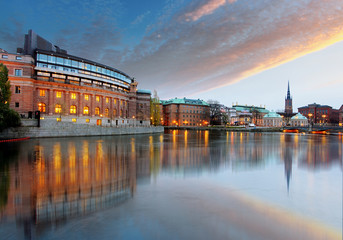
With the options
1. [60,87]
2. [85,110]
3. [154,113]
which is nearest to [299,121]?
[154,113]

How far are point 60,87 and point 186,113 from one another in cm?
11632

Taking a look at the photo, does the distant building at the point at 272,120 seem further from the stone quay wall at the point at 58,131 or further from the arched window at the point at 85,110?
the arched window at the point at 85,110

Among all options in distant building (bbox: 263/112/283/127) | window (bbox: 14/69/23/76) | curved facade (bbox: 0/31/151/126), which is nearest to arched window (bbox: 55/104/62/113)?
curved facade (bbox: 0/31/151/126)

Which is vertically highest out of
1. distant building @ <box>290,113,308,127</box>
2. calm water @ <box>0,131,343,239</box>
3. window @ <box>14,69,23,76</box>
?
window @ <box>14,69,23,76</box>

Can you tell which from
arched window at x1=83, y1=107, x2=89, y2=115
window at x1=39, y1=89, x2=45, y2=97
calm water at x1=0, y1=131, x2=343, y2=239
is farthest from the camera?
arched window at x1=83, y1=107, x2=89, y2=115

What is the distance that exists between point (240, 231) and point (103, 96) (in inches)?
2791

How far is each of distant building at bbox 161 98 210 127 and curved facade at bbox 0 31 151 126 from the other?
284 ft

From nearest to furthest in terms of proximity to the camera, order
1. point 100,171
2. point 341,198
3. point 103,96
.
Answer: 1. point 341,198
2. point 100,171
3. point 103,96

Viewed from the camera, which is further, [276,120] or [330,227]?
[276,120]

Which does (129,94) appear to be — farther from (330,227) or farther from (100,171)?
(330,227)

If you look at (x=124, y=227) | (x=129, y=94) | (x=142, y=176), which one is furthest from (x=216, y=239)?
(x=129, y=94)

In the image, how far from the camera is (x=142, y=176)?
1169 centimetres

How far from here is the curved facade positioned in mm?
52250

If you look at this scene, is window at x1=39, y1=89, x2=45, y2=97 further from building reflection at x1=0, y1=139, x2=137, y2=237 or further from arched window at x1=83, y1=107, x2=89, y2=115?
building reflection at x1=0, y1=139, x2=137, y2=237
